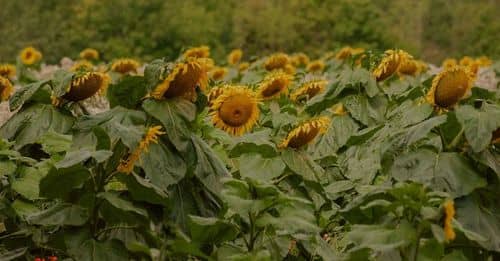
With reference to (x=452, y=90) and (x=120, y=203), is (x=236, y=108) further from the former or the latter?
(x=120, y=203)

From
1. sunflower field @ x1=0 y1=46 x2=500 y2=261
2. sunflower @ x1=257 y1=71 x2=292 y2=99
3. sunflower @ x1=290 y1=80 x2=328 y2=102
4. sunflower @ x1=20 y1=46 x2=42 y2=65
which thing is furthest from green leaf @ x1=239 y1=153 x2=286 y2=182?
sunflower @ x1=20 y1=46 x2=42 y2=65

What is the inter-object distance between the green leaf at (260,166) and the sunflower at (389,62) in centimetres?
173

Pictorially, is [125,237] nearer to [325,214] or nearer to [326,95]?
[325,214]

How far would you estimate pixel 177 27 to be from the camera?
94.3ft

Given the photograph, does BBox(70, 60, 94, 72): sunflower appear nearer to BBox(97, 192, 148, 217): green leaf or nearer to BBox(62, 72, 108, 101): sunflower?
BBox(62, 72, 108, 101): sunflower

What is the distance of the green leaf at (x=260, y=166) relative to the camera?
4.03 m

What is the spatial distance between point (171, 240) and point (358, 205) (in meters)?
0.60

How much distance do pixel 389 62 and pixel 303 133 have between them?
168cm

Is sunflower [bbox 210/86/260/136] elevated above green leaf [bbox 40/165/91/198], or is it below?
below

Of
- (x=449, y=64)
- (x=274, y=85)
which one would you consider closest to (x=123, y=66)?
(x=274, y=85)

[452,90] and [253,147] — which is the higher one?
[452,90]

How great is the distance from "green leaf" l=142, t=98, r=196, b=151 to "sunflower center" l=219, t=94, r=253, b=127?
2.97 feet

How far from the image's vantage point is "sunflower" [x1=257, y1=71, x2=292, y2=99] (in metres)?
6.00

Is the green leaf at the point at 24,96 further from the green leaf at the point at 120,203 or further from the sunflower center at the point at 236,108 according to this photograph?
the green leaf at the point at 120,203
